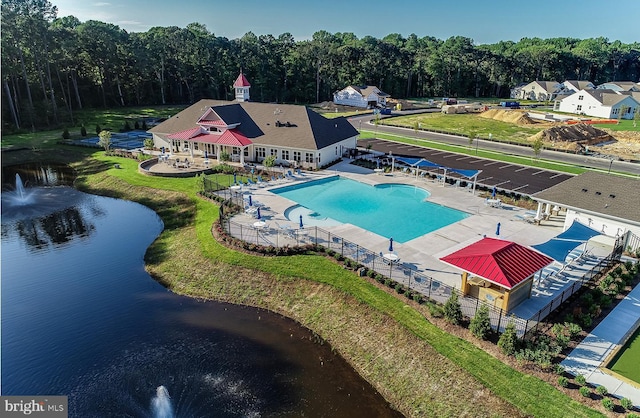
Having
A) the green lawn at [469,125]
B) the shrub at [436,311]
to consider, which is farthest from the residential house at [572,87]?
the shrub at [436,311]

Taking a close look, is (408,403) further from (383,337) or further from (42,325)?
(42,325)

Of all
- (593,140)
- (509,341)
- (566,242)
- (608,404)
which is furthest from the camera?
(593,140)

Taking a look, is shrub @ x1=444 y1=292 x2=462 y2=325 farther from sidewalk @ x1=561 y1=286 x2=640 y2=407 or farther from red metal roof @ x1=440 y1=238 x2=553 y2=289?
sidewalk @ x1=561 y1=286 x2=640 y2=407

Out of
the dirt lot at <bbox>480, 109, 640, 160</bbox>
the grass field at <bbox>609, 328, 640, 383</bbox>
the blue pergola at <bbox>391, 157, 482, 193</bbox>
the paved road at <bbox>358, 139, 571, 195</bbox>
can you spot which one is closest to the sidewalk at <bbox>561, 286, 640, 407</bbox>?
the grass field at <bbox>609, 328, 640, 383</bbox>

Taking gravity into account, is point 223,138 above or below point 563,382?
above

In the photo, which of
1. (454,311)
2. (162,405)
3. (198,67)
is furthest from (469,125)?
(162,405)

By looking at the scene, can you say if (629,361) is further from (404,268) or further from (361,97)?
(361,97)
